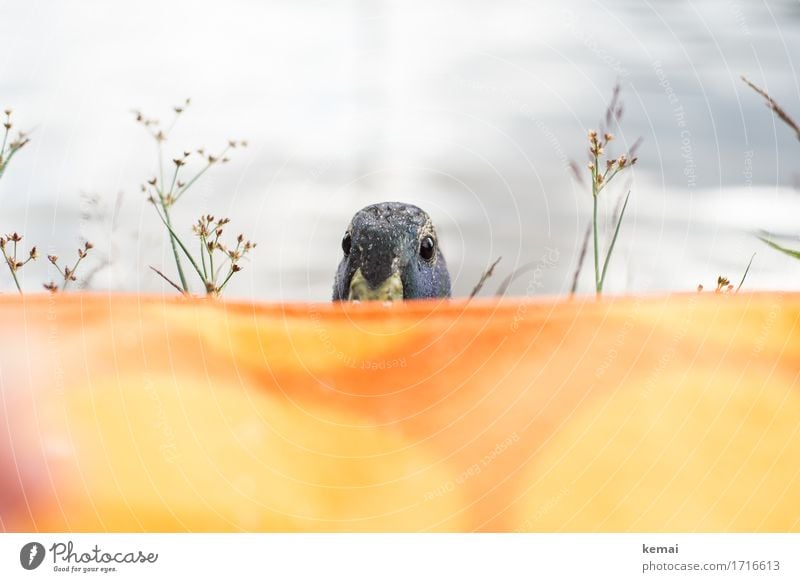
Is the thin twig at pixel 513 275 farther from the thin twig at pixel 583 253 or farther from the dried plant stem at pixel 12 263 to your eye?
the dried plant stem at pixel 12 263

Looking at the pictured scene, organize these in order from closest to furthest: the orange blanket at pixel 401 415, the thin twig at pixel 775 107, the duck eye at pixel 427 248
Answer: the orange blanket at pixel 401 415, the thin twig at pixel 775 107, the duck eye at pixel 427 248

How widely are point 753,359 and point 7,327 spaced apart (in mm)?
1300

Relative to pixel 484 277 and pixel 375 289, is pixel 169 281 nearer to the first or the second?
pixel 375 289

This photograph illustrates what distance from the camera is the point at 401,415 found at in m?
1.70

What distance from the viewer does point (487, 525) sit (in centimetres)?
167

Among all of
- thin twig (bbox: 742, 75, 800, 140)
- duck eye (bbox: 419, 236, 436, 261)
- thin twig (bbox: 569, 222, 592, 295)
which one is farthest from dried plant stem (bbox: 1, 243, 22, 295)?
thin twig (bbox: 742, 75, 800, 140)

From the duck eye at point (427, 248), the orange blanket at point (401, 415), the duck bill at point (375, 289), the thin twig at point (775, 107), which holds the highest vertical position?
the thin twig at point (775, 107)

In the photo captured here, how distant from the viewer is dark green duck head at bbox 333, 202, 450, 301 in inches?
71.8

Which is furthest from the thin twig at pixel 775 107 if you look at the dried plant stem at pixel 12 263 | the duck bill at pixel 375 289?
the dried plant stem at pixel 12 263

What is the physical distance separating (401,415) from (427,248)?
1.21ft

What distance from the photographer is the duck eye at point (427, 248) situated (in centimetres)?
190

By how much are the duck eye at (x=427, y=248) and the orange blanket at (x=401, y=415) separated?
201 mm
